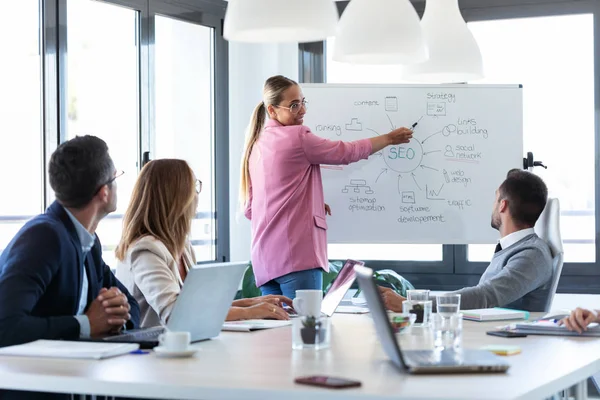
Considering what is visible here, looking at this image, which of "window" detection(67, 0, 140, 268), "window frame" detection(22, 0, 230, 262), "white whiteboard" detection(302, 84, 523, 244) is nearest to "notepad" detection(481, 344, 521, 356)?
"white whiteboard" detection(302, 84, 523, 244)

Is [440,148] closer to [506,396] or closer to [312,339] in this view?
[312,339]

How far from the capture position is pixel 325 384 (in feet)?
4.87

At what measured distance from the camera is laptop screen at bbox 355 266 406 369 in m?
1.55

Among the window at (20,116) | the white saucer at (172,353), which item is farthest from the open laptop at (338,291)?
the window at (20,116)

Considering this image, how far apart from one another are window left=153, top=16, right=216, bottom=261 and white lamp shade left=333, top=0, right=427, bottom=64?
80.8 inches

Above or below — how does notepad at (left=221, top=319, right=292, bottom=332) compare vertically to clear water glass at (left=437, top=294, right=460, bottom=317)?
below

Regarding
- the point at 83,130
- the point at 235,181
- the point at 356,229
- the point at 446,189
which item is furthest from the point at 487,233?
the point at 83,130

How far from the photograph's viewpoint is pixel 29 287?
196 centimetres

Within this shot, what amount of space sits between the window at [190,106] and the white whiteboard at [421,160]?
84 cm

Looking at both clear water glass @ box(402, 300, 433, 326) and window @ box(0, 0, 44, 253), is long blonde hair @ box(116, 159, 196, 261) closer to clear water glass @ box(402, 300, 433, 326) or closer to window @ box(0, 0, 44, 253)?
clear water glass @ box(402, 300, 433, 326)

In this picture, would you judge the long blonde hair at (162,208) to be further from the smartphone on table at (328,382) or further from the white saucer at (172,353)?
the smartphone on table at (328,382)

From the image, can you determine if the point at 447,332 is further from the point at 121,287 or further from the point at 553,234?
the point at 553,234

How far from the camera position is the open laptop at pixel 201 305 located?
6.40ft

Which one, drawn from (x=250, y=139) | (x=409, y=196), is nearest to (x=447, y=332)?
(x=250, y=139)
